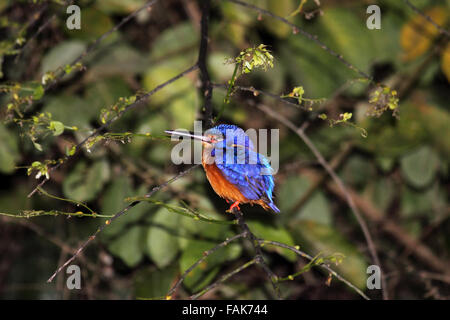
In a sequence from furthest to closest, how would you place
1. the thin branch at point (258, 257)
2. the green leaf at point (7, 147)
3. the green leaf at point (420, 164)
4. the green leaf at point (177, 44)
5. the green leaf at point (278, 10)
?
1. the green leaf at point (420, 164)
2. the green leaf at point (177, 44)
3. the green leaf at point (7, 147)
4. the green leaf at point (278, 10)
5. the thin branch at point (258, 257)

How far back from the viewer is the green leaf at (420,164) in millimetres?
2617

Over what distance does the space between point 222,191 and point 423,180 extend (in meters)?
1.72

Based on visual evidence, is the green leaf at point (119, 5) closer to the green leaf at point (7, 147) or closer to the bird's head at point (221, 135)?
the green leaf at point (7, 147)

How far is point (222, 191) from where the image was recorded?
1.25 m

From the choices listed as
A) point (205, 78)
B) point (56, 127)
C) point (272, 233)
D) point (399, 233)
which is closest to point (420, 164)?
point (399, 233)

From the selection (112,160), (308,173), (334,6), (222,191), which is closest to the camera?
(222,191)

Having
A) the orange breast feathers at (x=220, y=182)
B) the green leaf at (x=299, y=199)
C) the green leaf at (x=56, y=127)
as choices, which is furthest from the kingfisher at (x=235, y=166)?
the green leaf at (x=299, y=199)

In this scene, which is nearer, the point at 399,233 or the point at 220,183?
the point at 220,183

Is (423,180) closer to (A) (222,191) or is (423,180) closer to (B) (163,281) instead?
(B) (163,281)

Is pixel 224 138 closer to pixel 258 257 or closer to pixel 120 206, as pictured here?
pixel 258 257

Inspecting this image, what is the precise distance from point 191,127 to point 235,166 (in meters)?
0.96

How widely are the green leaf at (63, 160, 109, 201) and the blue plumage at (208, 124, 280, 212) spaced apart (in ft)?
3.80

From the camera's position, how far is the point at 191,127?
214 centimetres

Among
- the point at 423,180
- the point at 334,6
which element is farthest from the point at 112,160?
the point at 423,180
